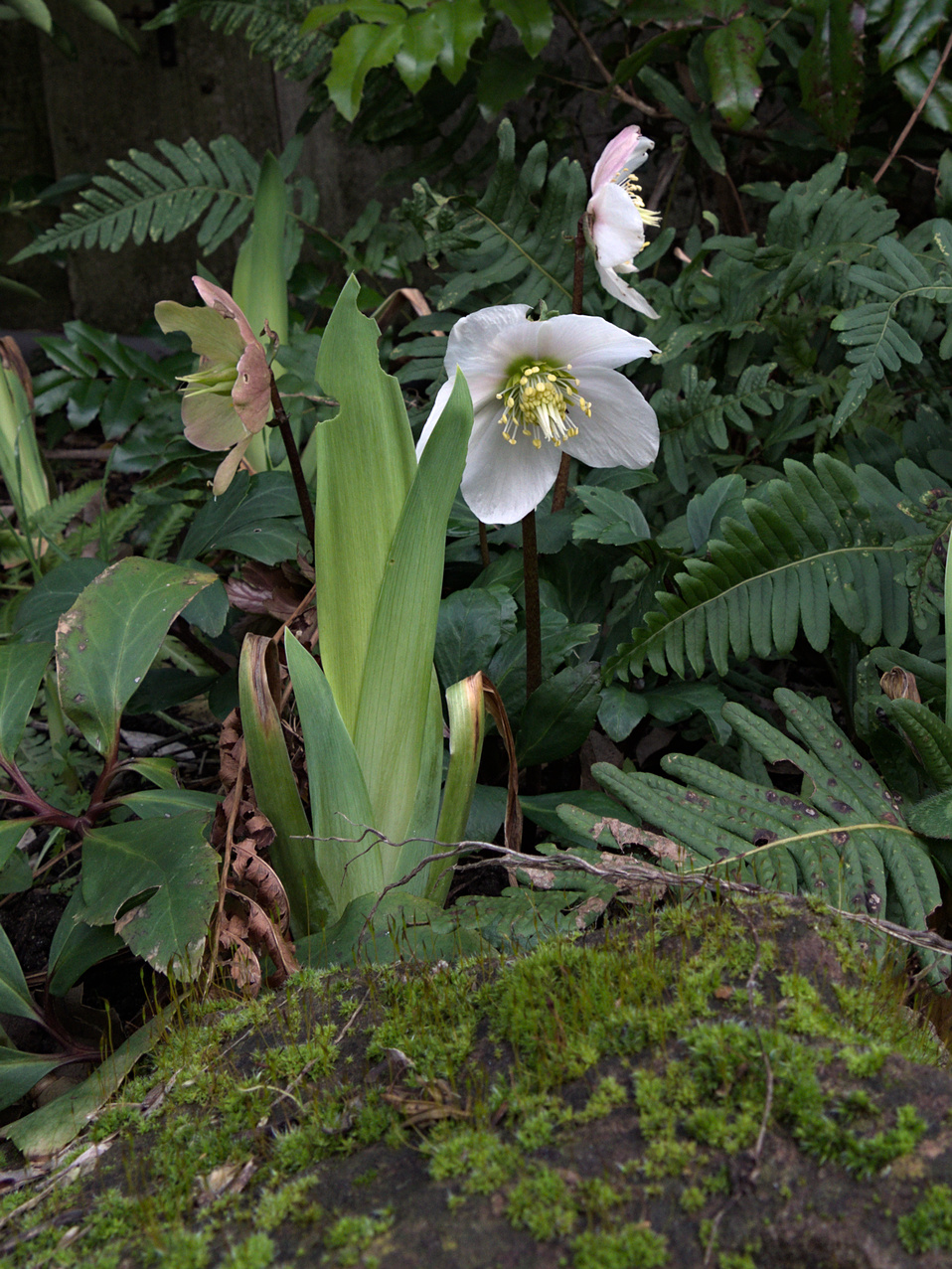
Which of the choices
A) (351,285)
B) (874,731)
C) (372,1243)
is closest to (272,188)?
(351,285)

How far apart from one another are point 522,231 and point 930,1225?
1.85 meters

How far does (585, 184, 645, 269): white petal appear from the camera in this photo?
1.22 meters

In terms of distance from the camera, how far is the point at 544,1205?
64 centimetres

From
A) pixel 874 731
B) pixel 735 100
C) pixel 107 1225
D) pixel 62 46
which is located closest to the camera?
pixel 107 1225

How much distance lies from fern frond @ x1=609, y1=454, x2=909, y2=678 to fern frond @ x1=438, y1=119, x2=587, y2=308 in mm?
820

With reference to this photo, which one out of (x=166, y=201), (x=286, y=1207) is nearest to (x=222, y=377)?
(x=286, y=1207)

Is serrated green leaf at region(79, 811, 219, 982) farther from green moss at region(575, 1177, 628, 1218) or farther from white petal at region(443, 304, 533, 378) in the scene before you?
white petal at region(443, 304, 533, 378)

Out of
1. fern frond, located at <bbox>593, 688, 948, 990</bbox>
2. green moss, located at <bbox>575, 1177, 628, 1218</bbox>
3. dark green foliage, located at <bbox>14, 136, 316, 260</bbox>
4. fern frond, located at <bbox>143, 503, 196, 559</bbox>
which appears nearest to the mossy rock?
green moss, located at <bbox>575, 1177, 628, 1218</bbox>

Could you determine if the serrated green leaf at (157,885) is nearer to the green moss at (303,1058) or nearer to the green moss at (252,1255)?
the green moss at (303,1058)

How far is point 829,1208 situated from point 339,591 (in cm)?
78

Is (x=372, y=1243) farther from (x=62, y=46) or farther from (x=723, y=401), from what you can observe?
(x=62, y=46)

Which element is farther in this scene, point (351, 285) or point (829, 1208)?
point (351, 285)

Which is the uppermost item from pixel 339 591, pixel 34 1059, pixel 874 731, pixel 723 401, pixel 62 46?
pixel 62 46

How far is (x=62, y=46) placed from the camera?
3064mm
